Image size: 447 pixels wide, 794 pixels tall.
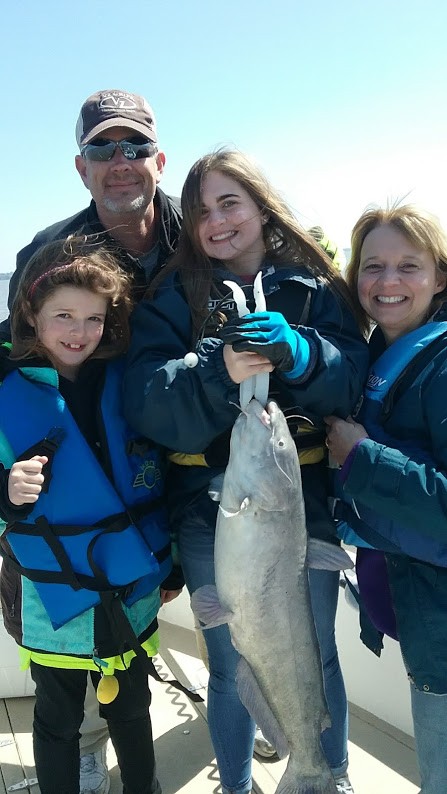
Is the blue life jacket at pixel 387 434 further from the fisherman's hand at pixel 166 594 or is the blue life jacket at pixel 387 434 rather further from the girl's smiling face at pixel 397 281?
the fisherman's hand at pixel 166 594

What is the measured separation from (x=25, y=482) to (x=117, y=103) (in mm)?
2241

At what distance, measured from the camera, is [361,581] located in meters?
2.88

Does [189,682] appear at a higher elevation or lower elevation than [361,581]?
lower

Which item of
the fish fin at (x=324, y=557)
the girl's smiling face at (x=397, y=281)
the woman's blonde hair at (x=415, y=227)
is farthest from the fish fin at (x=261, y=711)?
the woman's blonde hair at (x=415, y=227)

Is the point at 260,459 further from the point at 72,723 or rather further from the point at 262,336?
the point at 72,723

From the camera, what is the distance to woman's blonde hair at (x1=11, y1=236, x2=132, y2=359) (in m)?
2.94

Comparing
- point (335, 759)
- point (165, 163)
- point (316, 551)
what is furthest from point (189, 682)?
point (165, 163)

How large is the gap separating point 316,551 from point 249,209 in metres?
1.55

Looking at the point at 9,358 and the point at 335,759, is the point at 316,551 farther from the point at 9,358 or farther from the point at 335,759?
the point at 9,358

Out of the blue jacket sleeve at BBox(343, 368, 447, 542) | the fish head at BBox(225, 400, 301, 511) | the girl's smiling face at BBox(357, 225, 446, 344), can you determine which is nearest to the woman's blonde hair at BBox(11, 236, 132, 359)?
the fish head at BBox(225, 400, 301, 511)

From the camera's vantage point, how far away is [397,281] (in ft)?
9.18

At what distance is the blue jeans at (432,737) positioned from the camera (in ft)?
8.29

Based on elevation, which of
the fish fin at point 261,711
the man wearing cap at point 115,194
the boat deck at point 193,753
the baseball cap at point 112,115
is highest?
the baseball cap at point 112,115

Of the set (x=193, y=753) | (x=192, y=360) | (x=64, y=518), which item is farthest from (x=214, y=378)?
(x=193, y=753)
